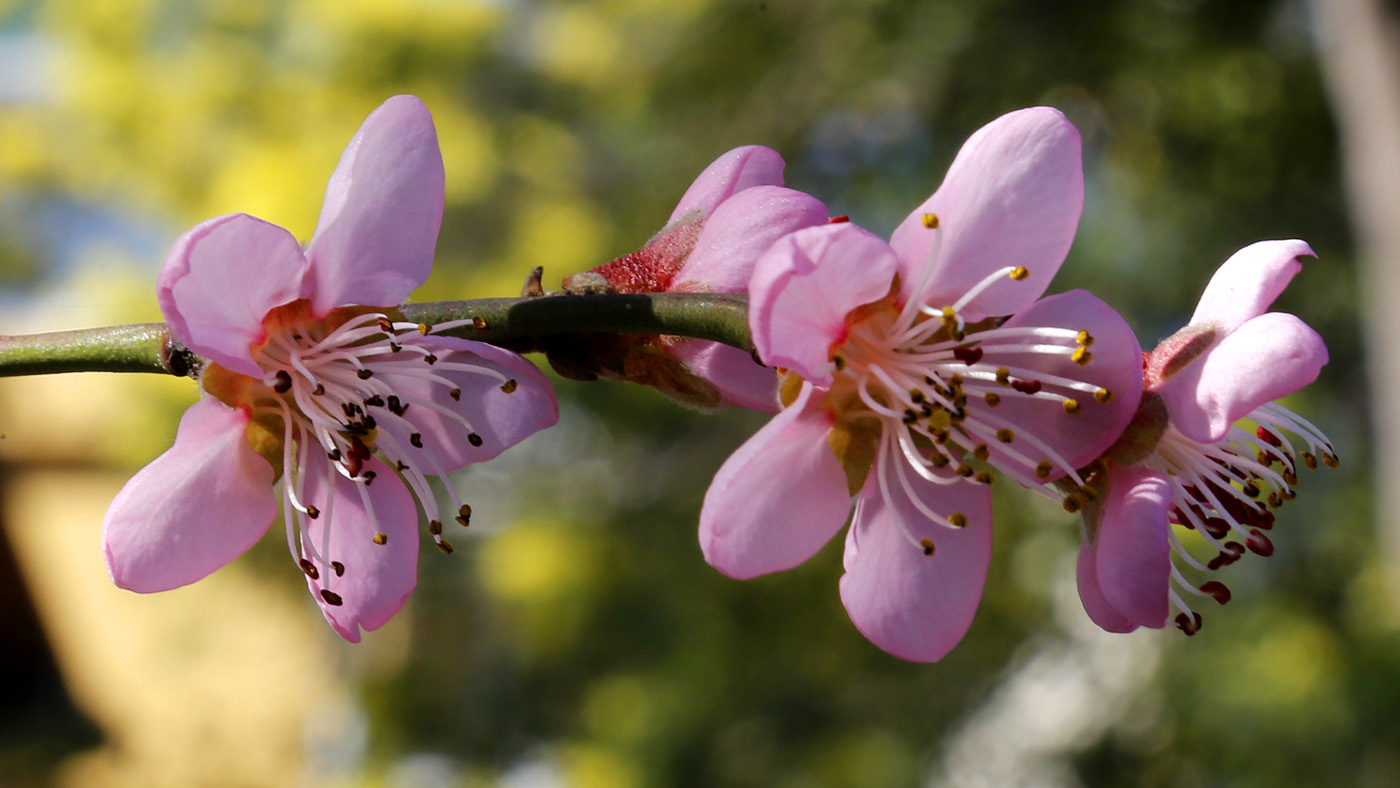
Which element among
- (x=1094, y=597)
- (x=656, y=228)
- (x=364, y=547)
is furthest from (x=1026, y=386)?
(x=656, y=228)

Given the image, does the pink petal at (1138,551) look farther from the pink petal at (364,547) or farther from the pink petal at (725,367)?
the pink petal at (364,547)

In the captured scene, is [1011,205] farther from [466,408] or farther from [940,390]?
[466,408]

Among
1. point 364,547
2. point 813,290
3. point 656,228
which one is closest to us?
point 813,290

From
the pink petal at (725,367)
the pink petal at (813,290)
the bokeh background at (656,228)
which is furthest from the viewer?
the bokeh background at (656,228)

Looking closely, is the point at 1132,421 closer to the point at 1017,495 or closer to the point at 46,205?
the point at 1017,495

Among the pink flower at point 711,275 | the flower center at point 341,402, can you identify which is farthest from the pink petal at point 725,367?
the flower center at point 341,402

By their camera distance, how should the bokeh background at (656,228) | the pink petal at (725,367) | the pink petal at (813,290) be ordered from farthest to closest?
the bokeh background at (656,228) < the pink petal at (725,367) < the pink petal at (813,290)

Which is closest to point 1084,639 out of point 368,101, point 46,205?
point 368,101
